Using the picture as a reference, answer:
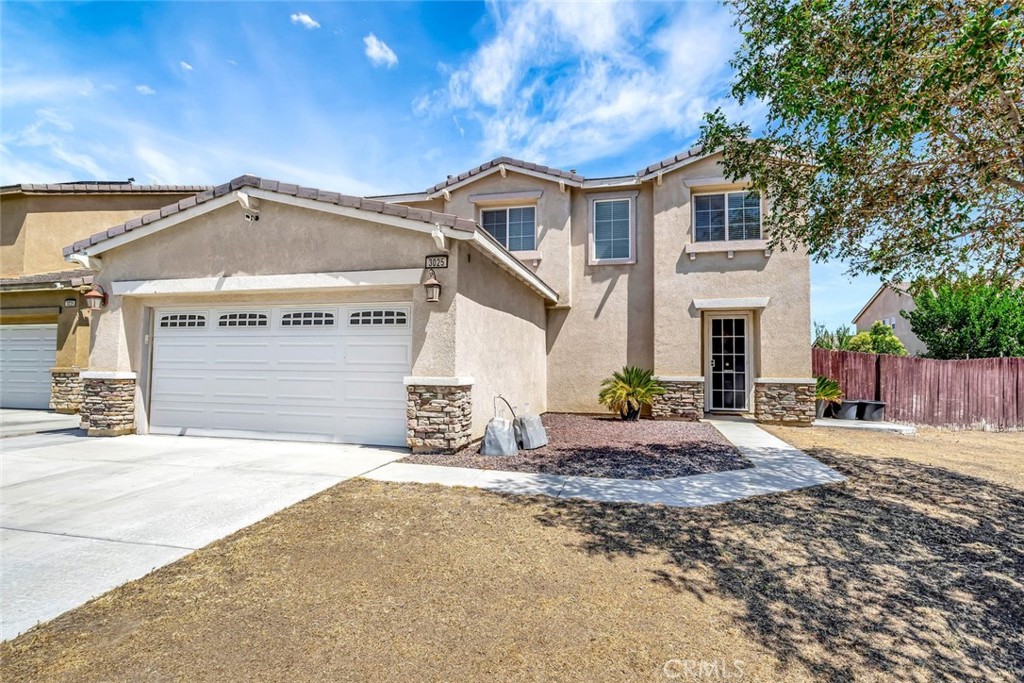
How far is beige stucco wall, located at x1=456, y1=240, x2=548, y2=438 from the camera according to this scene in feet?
26.0

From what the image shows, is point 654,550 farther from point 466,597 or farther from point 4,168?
point 4,168

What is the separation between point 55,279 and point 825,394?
69.2 feet

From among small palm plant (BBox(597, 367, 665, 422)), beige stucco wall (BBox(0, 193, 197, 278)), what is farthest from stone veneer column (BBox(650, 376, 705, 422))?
beige stucco wall (BBox(0, 193, 197, 278))

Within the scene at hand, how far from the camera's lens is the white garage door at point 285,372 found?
326 inches

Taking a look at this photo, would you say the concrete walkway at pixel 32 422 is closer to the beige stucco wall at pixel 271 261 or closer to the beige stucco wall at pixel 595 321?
the beige stucco wall at pixel 271 261

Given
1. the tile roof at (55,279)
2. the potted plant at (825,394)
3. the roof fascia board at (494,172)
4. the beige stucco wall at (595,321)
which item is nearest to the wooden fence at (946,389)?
the potted plant at (825,394)

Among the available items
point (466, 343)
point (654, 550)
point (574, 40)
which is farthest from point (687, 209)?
point (654, 550)

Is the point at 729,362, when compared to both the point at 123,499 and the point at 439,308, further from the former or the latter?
the point at 123,499

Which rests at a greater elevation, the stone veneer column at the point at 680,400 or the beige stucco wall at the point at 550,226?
the beige stucco wall at the point at 550,226

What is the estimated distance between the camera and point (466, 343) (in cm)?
787

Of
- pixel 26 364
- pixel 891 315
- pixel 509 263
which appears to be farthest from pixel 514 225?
pixel 891 315

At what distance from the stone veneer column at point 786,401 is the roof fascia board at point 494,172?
727 centimetres

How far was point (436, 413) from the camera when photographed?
7594 millimetres

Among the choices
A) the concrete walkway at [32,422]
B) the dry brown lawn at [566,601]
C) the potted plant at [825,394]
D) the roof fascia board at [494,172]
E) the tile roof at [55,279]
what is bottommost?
the dry brown lawn at [566,601]
